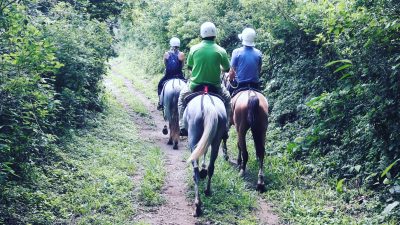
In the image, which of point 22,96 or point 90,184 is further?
point 90,184

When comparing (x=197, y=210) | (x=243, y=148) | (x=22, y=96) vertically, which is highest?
(x=22, y=96)

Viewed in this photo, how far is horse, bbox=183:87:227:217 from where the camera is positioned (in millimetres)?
6547

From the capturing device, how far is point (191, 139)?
22.7 feet

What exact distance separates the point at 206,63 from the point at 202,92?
499mm

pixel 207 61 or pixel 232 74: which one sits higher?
pixel 207 61

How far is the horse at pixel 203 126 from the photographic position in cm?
655

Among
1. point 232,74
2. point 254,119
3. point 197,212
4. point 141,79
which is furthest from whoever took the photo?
point 141,79

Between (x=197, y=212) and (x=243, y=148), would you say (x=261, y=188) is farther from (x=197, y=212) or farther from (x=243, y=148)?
(x=197, y=212)

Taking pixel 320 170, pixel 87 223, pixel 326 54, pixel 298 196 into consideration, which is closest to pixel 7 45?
pixel 87 223

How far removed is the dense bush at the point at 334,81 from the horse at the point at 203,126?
3.90 ft

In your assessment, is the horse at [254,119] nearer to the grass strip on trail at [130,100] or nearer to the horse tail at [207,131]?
the horse tail at [207,131]

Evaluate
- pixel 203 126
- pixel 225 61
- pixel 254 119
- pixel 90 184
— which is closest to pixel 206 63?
pixel 225 61

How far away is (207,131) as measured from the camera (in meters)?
6.56

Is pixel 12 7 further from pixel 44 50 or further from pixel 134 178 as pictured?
pixel 134 178
